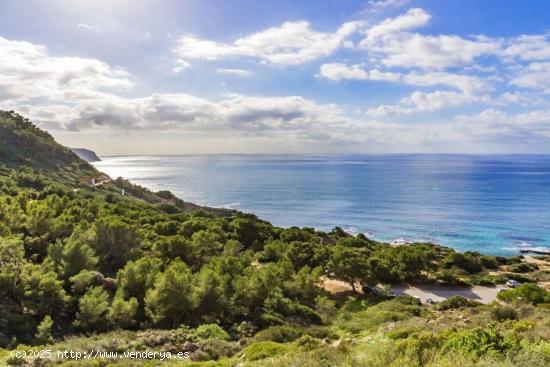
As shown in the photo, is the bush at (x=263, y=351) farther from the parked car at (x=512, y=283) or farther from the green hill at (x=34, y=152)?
the green hill at (x=34, y=152)

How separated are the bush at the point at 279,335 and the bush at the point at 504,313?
25.5 feet

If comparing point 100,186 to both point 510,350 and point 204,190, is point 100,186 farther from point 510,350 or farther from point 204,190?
point 510,350

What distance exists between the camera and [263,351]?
1202 cm

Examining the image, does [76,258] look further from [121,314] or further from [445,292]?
[445,292]

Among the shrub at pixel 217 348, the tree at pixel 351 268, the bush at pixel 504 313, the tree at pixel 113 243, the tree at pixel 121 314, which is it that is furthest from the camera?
the tree at pixel 351 268

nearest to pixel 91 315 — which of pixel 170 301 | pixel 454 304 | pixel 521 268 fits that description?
pixel 170 301


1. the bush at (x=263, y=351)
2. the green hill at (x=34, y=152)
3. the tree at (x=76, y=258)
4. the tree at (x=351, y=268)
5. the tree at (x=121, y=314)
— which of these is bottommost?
the tree at (x=351, y=268)

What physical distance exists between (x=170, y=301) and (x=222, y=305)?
2.60 meters

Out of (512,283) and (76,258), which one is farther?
(512,283)

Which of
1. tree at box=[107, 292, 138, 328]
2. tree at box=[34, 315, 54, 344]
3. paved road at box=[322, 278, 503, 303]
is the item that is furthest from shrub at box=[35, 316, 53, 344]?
paved road at box=[322, 278, 503, 303]

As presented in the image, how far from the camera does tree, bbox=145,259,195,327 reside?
17703 mm

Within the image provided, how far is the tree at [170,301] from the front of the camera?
697 inches

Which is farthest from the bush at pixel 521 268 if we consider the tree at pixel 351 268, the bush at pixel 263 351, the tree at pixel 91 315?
the tree at pixel 91 315

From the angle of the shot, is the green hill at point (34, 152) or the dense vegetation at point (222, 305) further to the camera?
the green hill at point (34, 152)
